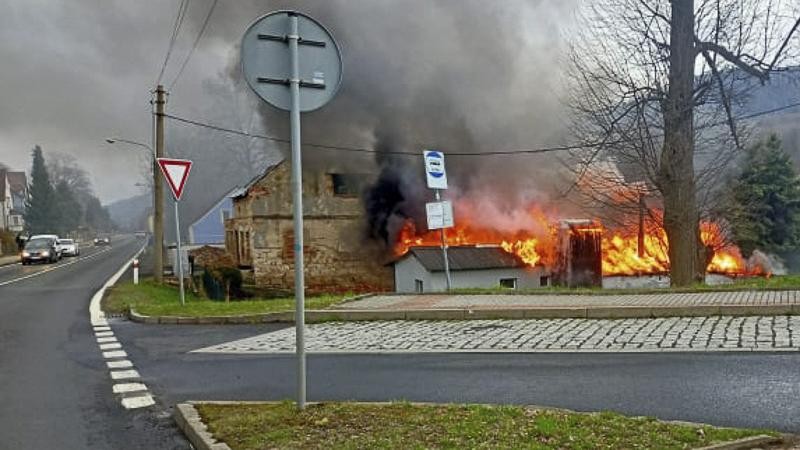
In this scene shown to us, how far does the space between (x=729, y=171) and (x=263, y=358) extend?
18044 mm

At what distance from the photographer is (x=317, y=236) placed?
916 inches

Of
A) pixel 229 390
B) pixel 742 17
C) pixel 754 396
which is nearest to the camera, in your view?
pixel 754 396

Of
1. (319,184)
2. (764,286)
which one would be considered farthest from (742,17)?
(319,184)

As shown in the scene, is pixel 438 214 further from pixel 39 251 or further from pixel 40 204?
pixel 40 204

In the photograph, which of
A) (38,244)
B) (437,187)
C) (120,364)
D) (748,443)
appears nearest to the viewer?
(748,443)

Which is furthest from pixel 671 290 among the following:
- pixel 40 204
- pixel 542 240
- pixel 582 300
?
pixel 40 204

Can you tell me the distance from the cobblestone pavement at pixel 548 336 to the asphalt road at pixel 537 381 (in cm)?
36

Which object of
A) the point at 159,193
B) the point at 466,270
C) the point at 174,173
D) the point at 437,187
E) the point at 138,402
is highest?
the point at 159,193

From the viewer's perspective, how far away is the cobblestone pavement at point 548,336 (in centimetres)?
653

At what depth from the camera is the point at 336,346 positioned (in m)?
7.38

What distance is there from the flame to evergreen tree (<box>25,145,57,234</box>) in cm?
5430

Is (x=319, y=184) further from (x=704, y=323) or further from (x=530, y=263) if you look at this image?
(x=704, y=323)

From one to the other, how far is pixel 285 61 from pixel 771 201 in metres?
27.8

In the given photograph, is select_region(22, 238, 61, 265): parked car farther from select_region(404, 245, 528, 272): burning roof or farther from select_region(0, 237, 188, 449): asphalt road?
select_region(0, 237, 188, 449): asphalt road
